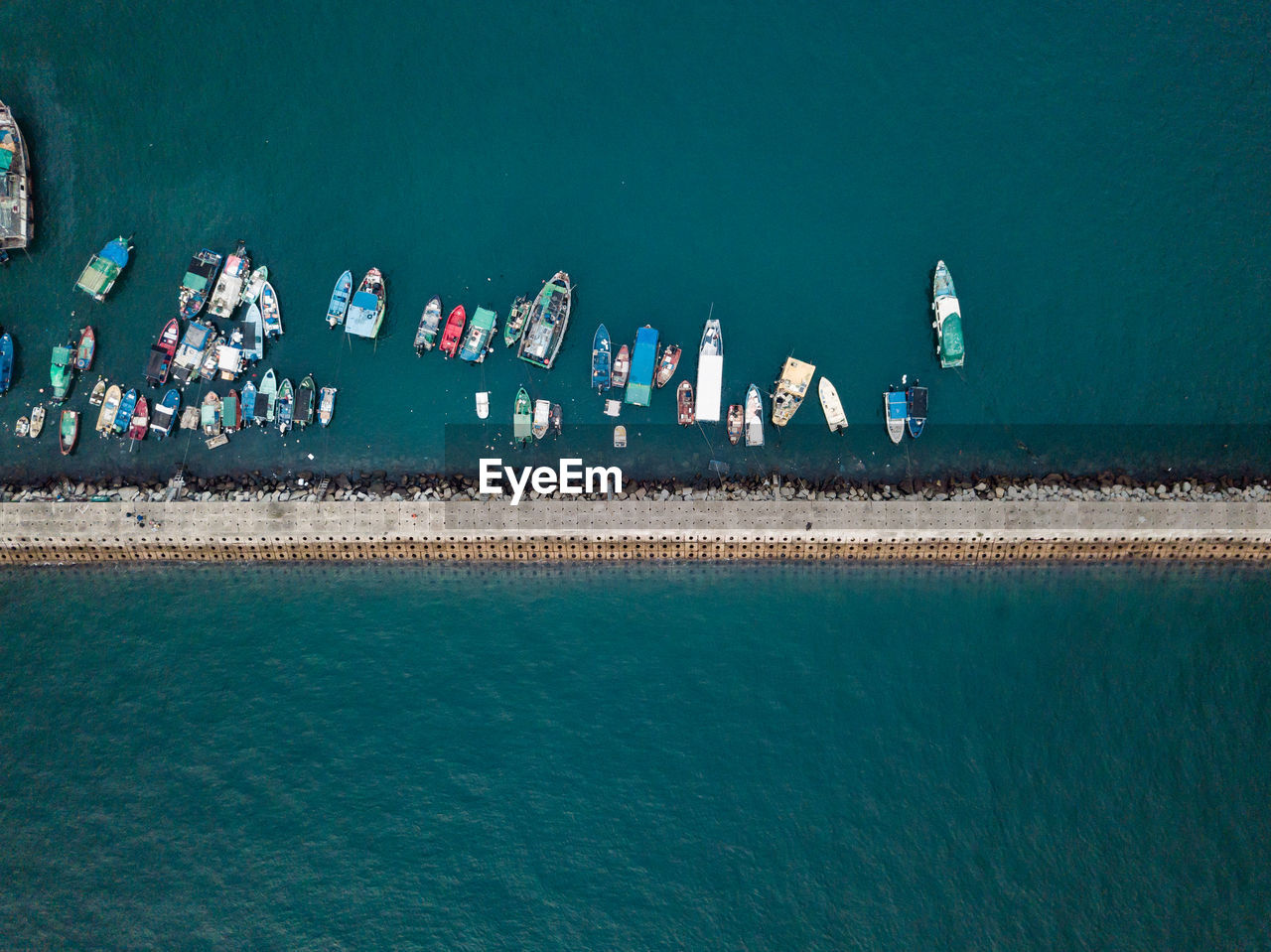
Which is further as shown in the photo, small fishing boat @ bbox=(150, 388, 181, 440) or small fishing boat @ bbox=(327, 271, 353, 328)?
small fishing boat @ bbox=(327, 271, 353, 328)

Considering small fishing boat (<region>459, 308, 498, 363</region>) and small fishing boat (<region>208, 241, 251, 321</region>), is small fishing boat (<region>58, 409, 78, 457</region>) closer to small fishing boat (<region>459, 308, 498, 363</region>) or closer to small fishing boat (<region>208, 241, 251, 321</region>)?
small fishing boat (<region>208, 241, 251, 321</region>)

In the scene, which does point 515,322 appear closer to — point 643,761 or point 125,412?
point 125,412

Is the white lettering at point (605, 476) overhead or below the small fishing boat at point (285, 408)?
below

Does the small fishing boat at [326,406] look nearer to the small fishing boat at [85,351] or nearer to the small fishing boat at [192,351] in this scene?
the small fishing boat at [192,351]

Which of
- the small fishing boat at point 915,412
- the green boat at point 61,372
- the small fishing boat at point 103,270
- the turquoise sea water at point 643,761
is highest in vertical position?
the small fishing boat at point 103,270

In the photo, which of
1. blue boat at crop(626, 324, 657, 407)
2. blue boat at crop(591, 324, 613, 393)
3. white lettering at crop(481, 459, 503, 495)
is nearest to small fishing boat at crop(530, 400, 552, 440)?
white lettering at crop(481, 459, 503, 495)

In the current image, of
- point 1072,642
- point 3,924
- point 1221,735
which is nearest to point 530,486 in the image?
point 1072,642

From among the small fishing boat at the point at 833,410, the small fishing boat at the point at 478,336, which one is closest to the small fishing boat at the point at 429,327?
the small fishing boat at the point at 478,336
